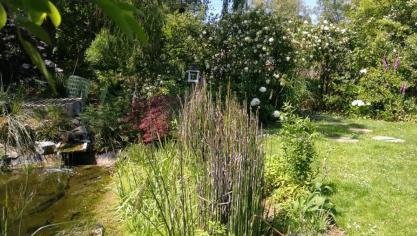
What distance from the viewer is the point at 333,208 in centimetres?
401

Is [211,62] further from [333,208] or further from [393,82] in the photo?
[333,208]

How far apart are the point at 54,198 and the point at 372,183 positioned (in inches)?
146

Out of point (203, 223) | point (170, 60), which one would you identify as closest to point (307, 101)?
point (170, 60)

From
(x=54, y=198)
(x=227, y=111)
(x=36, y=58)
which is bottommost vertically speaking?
(x=54, y=198)

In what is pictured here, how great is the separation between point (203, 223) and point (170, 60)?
753 centimetres

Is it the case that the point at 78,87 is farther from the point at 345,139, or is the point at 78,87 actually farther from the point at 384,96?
the point at 384,96

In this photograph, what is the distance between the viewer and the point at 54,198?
5.33 metres

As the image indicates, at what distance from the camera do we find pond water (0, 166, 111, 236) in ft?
14.4

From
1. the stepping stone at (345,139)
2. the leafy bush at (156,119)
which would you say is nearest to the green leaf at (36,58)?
the leafy bush at (156,119)

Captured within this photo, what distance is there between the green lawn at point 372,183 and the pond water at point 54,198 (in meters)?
2.21

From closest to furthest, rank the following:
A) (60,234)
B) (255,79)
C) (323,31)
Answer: (60,234)
(255,79)
(323,31)

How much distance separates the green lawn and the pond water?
7.25 ft

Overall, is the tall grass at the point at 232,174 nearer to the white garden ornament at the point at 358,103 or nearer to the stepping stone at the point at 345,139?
the stepping stone at the point at 345,139

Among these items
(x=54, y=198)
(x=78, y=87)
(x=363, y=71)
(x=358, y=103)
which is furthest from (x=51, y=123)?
(x=363, y=71)
